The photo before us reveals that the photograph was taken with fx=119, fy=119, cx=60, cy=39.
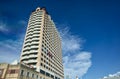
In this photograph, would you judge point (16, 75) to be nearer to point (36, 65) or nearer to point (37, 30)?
point (36, 65)

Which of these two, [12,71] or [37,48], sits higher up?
[37,48]

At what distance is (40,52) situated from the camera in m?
64.7

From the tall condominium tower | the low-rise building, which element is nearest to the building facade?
the low-rise building

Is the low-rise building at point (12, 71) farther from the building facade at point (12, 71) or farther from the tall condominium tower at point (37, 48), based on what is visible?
the tall condominium tower at point (37, 48)

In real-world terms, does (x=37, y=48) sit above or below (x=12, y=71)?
above

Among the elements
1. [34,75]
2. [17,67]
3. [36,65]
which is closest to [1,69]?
[17,67]

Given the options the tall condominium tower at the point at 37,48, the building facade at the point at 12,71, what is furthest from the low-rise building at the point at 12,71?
the tall condominium tower at the point at 37,48

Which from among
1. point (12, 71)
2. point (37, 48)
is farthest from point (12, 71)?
point (37, 48)

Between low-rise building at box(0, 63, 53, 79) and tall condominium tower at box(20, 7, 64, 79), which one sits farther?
tall condominium tower at box(20, 7, 64, 79)

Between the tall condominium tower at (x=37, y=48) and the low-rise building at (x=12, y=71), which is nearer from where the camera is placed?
the low-rise building at (x=12, y=71)

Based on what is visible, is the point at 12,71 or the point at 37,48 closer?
the point at 12,71

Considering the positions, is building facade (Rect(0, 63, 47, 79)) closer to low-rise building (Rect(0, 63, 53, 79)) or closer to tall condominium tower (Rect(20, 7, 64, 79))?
low-rise building (Rect(0, 63, 53, 79))

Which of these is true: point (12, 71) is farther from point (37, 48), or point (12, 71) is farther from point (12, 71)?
point (37, 48)

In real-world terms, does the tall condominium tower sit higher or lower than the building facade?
higher
